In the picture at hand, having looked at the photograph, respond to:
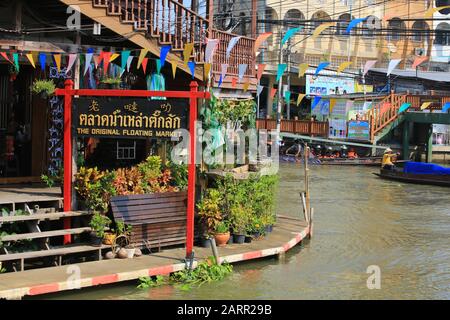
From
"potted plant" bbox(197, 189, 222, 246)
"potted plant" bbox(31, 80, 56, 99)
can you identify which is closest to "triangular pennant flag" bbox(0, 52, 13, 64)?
"potted plant" bbox(31, 80, 56, 99)

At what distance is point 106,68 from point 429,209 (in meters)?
12.7

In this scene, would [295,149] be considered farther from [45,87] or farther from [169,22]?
[45,87]

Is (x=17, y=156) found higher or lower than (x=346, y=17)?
lower

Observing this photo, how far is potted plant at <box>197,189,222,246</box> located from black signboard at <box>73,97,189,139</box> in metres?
1.85

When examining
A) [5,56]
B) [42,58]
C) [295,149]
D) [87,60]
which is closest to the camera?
[5,56]

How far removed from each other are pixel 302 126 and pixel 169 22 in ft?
→ 92.4

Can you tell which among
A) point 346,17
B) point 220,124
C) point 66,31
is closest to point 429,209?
point 220,124

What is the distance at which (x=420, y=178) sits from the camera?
97.6 feet

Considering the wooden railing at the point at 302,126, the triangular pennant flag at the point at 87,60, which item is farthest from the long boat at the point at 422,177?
the triangular pennant flag at the point at 87,60

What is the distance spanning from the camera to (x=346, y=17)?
51.6m

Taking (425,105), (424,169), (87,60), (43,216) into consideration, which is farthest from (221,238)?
(425,105)

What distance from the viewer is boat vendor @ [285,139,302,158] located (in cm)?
4153

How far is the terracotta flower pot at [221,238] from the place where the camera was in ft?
40.3
